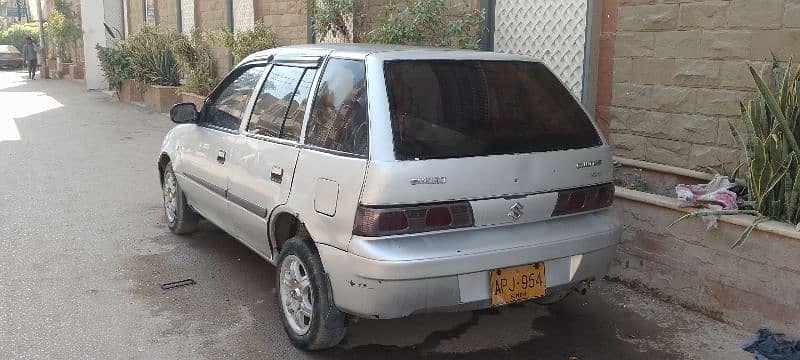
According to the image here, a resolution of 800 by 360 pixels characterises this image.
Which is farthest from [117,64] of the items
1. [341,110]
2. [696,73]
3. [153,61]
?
[341,110]

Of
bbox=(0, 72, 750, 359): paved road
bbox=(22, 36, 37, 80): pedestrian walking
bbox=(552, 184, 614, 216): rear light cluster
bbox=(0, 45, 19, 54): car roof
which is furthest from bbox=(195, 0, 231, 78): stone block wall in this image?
bbox=(0, 45, 19, 54): car roof

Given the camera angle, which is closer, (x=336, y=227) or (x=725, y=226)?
(x=336, y=227)

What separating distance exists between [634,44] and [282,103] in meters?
3.08

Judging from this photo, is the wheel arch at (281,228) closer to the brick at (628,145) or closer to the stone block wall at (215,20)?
the brick at (628,145)

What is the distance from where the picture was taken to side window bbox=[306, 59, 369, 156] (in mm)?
3541

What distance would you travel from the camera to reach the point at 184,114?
17.4 feet

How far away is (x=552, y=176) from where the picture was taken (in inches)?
147

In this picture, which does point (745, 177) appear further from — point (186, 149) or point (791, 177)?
point (186, 149)

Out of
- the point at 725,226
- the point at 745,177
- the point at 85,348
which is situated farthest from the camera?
the point at 745,177

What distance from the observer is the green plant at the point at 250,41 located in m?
12.7

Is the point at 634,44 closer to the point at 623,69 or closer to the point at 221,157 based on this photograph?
the point at 623,69

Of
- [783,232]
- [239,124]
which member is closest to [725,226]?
[783,232]

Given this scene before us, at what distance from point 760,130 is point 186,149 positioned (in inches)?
161

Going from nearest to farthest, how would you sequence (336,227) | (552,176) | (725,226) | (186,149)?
(336,227) < (552,176) < (725,226) < (186,149)
